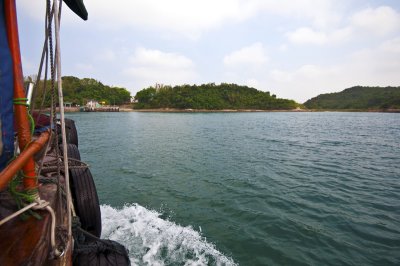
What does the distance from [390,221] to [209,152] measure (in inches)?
457

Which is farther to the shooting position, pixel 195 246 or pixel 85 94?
pixel 85 94

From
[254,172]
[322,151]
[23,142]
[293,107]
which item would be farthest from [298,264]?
[293,107]

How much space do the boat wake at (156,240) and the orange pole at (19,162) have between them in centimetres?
384

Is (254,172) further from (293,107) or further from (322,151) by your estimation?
(293,107)

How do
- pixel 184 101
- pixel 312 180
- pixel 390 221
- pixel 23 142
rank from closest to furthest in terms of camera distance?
pixel 23 142 → pixel 390 221 → pixel 312 180 → pixel 184 101

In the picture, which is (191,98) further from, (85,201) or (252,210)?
(85,201)

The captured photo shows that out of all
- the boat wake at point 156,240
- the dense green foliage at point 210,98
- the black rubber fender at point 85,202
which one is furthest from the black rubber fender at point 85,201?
the dense green foliage at point 210,98

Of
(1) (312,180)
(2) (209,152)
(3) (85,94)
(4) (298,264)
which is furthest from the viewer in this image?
(3) (85,94)

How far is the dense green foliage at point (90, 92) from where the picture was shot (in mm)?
112812

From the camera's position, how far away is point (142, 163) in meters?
14.0

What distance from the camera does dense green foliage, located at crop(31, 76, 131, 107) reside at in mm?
112812

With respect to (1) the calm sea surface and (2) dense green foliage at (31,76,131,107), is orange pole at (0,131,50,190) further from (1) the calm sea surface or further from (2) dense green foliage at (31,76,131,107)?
(2) dense green foliage at (31,76,131,107)

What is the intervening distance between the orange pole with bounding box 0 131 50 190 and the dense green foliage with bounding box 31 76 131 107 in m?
120

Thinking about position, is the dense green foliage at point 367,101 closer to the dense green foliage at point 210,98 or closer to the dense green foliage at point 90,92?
the dense green foliage at point 210,98
